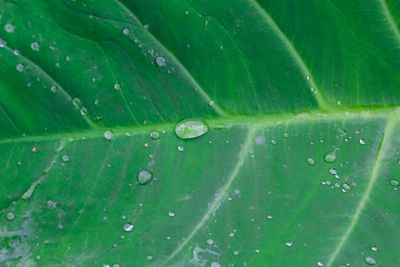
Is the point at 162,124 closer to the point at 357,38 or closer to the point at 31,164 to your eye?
the point at 31,164

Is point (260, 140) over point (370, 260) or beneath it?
over

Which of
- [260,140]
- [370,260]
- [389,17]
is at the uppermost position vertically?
[389,17]

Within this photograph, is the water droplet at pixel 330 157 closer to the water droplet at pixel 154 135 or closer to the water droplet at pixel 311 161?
the water droplet at pixel 311 161

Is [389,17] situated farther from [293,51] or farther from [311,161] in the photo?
[311,161]

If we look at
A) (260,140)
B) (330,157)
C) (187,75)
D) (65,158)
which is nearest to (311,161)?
(330,157)

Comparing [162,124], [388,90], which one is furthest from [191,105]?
[388,90]

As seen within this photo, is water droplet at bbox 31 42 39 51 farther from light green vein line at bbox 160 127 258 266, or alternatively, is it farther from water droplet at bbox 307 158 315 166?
water droplet at bbox 307 158 315 166

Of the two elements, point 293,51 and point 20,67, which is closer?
point 20,67
